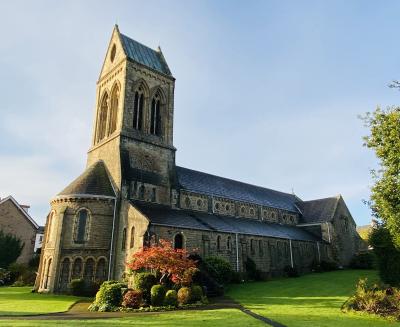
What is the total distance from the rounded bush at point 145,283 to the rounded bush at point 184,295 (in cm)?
242

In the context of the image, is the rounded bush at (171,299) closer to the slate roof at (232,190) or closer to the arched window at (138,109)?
the slate roof at (232,190)

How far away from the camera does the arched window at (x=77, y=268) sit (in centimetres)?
3183

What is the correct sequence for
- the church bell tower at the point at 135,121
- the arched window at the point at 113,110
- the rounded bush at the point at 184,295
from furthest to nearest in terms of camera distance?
the arched window at the point at 113,110 → the church bell tower at the point at 135,121 → the rounded bush at the point at 184,295

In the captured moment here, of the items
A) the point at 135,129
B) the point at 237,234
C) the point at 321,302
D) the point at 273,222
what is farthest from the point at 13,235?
the point at 321,302

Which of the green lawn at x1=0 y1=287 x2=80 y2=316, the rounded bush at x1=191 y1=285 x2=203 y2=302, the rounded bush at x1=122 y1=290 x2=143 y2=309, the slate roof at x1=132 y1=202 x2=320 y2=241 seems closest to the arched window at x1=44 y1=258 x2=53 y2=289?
the green lawn at x1=0 y1=287 x2=80 y2=316

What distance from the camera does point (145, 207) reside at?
3509 centimetres

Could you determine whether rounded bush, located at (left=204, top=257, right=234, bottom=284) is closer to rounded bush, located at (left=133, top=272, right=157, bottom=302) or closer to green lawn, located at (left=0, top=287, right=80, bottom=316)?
rounded bush, located at (left=133, top=272, right=157, bottom=302)

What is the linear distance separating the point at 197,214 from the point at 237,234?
5063mm

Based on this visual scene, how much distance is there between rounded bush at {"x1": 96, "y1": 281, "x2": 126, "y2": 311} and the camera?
2310cm

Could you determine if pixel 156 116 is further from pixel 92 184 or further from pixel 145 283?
pixel 145 283

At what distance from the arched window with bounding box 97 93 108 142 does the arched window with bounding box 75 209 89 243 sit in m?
11.6

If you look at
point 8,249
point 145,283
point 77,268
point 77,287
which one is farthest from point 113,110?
point 8,249

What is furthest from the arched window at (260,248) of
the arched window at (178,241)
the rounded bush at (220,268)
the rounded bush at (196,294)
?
the rounded bush at (196,294)

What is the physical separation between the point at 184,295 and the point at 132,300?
3414 millimetres
